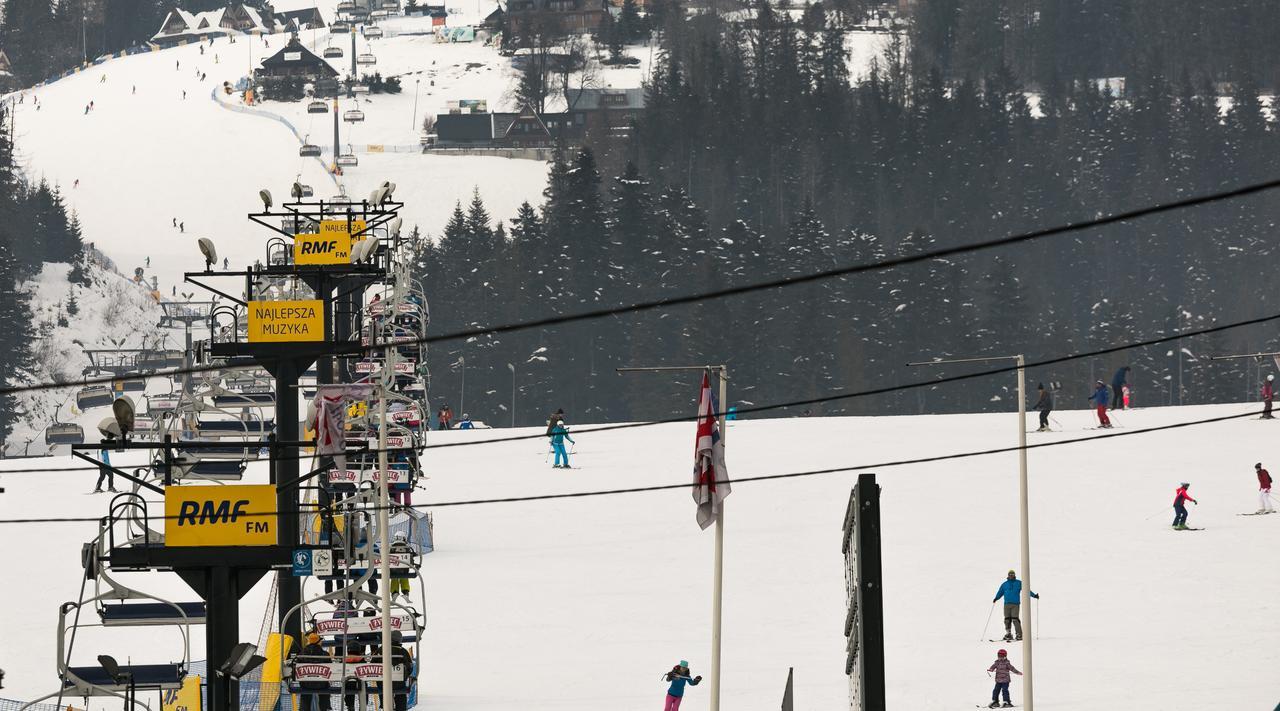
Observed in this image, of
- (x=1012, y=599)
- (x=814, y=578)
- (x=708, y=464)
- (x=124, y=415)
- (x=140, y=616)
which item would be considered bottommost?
(x=814, y=578)

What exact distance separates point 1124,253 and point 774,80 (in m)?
38.4

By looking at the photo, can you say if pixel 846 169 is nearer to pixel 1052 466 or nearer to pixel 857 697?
pixel 1052 466

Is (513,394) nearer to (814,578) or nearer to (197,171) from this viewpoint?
(814,578)

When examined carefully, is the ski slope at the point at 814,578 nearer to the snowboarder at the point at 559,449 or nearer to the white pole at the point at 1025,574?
the snowboarder at the point at 559,449

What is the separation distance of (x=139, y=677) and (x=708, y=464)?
5.90 m

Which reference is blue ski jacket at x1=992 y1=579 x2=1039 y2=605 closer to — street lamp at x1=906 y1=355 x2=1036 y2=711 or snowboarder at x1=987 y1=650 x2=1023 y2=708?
street lamp at x1=906 y1=355 x2=1036 y2=711

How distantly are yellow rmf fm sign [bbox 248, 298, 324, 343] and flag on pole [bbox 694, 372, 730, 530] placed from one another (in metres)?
8.01

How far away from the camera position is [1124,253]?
14000 centimetres

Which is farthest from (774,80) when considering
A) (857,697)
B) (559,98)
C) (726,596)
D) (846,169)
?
(857,697)

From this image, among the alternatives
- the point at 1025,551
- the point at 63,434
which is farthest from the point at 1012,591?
the point at 63,434

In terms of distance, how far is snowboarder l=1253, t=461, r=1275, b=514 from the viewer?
35.5m

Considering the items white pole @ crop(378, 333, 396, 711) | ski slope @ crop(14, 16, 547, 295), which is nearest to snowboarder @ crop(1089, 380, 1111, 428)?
white pole @ crop(378, 333, 396, 711)

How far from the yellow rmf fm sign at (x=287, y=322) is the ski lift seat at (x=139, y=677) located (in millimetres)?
5975

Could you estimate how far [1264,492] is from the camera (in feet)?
119
